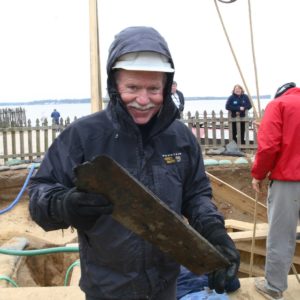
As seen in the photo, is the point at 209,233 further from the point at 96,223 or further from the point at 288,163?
the point at 288,163

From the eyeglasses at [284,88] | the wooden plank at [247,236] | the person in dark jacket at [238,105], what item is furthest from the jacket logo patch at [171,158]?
the person in dark jacket at [238,105]

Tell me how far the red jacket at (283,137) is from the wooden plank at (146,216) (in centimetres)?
191

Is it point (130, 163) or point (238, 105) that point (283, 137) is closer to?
point (130, 163)

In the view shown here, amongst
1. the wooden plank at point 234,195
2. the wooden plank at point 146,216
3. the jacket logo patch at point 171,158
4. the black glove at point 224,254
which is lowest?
the wooden plank at point 234,195

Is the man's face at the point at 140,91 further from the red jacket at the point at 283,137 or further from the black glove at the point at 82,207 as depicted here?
the red jacket at the point at 283,137

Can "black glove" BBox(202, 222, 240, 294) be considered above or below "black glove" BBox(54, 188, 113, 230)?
below

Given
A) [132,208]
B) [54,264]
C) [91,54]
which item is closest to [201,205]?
[132,208]

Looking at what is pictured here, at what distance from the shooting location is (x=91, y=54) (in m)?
3.33

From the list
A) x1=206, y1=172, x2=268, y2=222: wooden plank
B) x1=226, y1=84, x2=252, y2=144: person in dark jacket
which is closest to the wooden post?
x1=206, y1=172, x2=268, y2=222: wooden plank

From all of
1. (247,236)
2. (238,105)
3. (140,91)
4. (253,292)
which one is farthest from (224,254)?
(238,105)

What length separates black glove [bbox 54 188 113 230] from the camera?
133 cm

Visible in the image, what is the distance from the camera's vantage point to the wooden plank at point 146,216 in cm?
129

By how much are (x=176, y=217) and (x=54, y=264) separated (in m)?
3.88

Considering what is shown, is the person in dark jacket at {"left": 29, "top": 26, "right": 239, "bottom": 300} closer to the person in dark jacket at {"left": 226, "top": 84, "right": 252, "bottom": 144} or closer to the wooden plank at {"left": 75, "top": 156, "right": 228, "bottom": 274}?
the wooden plank at {"left": 75, "top": 156, "right": 228, "bottom": 274}
